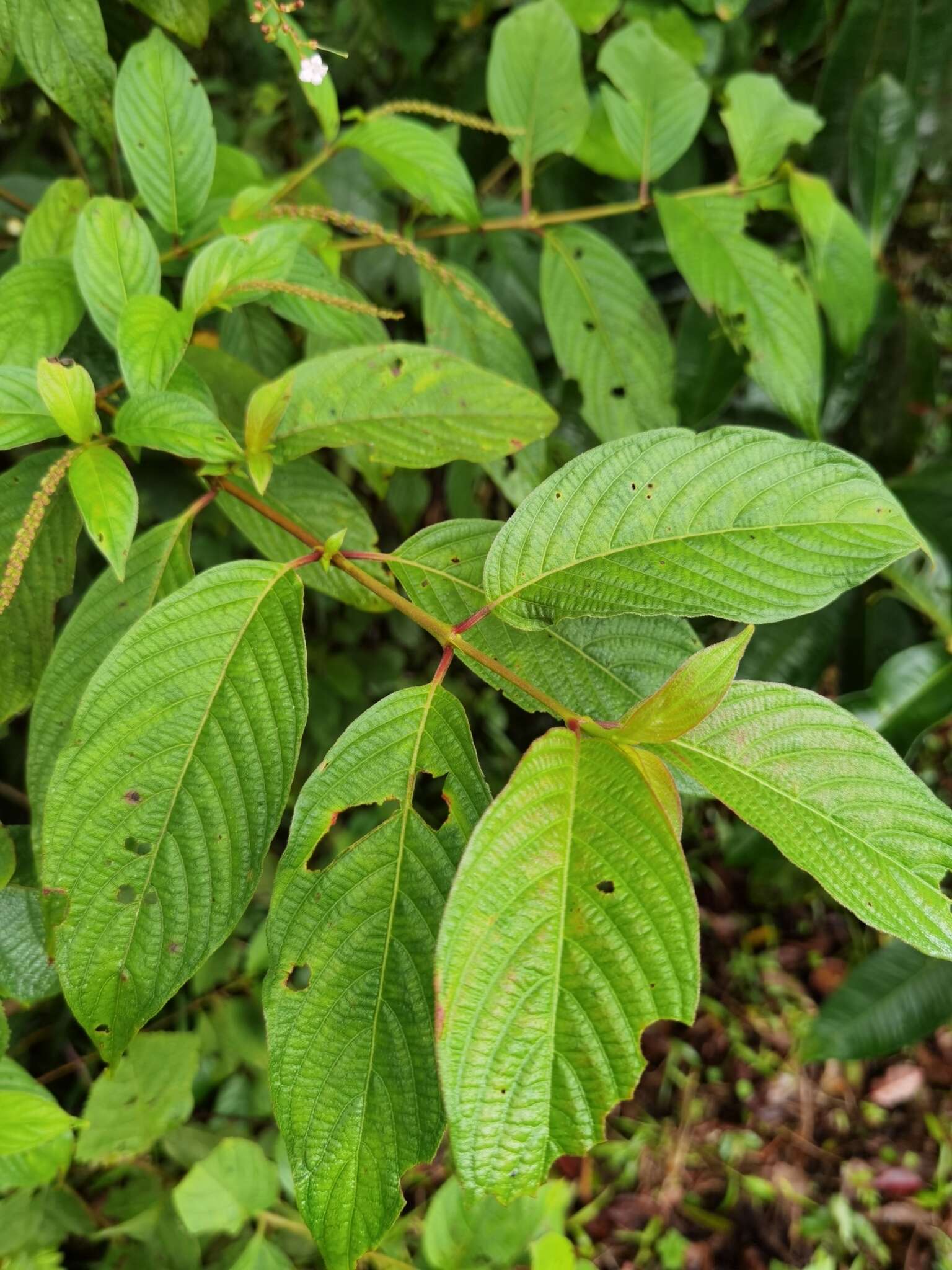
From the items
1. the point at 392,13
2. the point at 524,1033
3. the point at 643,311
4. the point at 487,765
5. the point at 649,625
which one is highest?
the point at 392,13

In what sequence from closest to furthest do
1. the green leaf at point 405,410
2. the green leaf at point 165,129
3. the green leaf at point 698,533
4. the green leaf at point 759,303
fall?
1. the green leaf at point 698,533
2. the green leaf at point 405,410
3. the green leaf at point 165,129
4. the green leaf at point 759,303

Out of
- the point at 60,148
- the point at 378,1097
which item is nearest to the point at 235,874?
the point at 378,1097

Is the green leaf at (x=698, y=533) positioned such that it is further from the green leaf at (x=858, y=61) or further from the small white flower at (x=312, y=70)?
the green leaf at (x=858, y=61)

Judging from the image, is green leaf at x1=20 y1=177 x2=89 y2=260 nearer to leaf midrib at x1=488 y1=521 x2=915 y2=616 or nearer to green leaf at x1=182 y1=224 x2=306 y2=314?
green leaf at x1=182 y1=224 x2=306 y2=314

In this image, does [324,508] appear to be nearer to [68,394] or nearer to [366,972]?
[68,394]

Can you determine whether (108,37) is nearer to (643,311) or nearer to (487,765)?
(643,311)

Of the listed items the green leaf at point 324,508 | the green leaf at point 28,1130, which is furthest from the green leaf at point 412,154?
the green leaf at point 28,1130
